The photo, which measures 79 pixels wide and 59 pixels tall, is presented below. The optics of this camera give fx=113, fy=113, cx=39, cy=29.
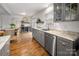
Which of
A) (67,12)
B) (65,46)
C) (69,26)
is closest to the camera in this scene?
(65,46)

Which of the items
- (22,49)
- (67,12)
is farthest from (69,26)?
(22,49)

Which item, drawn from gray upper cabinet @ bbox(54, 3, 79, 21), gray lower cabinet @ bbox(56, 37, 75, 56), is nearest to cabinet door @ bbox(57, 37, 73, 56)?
gray lower cabinet @ bbox(56, 37, 75, 56)

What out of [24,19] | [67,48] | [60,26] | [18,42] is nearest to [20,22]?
[24,19]

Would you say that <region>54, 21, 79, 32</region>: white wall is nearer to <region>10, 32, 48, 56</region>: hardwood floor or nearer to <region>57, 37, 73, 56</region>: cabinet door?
<region>57, 37, 73, 56</region>: cabinet door

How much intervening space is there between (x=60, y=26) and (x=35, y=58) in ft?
5.46

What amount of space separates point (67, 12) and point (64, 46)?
0.65 m

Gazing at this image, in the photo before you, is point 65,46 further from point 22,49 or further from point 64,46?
point 22,49

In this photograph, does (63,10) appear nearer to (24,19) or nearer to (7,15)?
(24,19)

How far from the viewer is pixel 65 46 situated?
163 centimetres

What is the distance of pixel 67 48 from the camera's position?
158cm

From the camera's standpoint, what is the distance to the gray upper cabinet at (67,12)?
1.71 meters

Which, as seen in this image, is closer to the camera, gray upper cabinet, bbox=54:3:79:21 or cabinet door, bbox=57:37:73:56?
cabinet door, bbox=57:37:73:56

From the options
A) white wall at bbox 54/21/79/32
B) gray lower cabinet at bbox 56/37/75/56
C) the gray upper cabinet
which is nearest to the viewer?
gray lower cabinet at bbox 56/37/75/56

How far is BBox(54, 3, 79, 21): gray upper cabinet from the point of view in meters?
1.71
